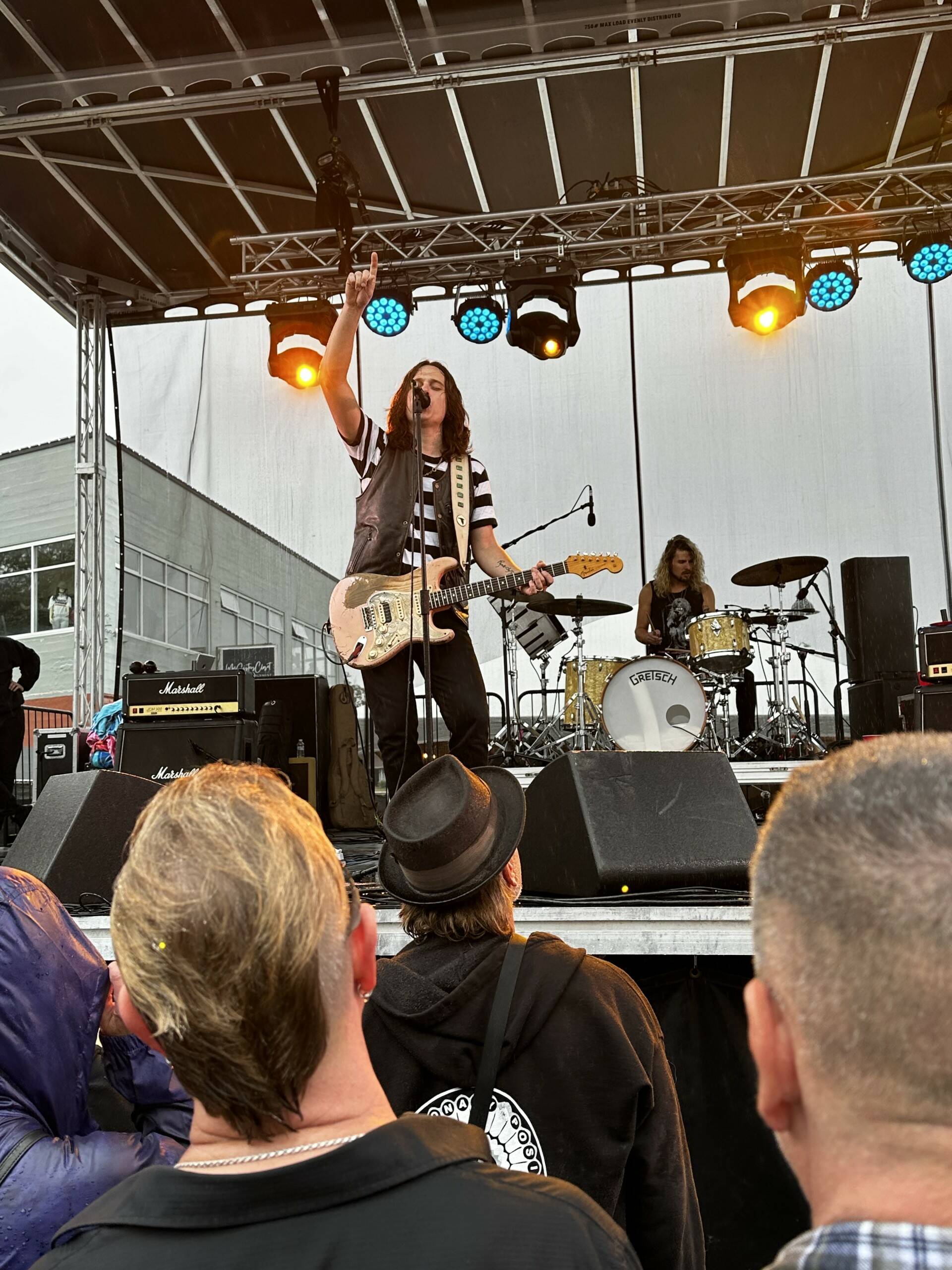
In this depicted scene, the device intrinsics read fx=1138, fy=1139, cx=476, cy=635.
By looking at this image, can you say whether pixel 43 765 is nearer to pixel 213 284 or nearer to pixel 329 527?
pixel 329 527

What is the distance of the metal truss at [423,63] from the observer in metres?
5.59

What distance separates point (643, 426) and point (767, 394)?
100cm

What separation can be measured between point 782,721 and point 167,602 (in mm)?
4637

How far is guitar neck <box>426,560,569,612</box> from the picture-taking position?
4320mm

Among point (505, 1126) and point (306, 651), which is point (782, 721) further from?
point (505, 1126)

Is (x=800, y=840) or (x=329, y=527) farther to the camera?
(x=329, y=527)

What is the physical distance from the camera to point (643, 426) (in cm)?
917

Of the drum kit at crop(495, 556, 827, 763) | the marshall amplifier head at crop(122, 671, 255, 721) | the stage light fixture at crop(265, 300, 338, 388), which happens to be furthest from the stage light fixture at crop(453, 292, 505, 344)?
the marshall amplifier head at crop(122, 671, 255, 721)

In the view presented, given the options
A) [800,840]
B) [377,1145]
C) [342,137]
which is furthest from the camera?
[342,137]

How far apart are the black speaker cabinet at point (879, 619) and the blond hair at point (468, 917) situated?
19.4ft

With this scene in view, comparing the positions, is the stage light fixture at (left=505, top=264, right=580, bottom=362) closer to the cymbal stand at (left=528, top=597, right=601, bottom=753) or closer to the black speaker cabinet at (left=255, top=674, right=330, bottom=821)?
the cymbal stand at (left=528, top=597, right=601, bottom=753)

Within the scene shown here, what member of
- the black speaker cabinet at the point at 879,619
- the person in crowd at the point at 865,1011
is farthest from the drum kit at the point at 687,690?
the person in crowd at the point at 865,1011

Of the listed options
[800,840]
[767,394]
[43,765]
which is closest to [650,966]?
[800,840]

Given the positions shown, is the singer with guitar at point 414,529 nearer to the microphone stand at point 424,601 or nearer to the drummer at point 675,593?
the microphone stand at point 424,601
